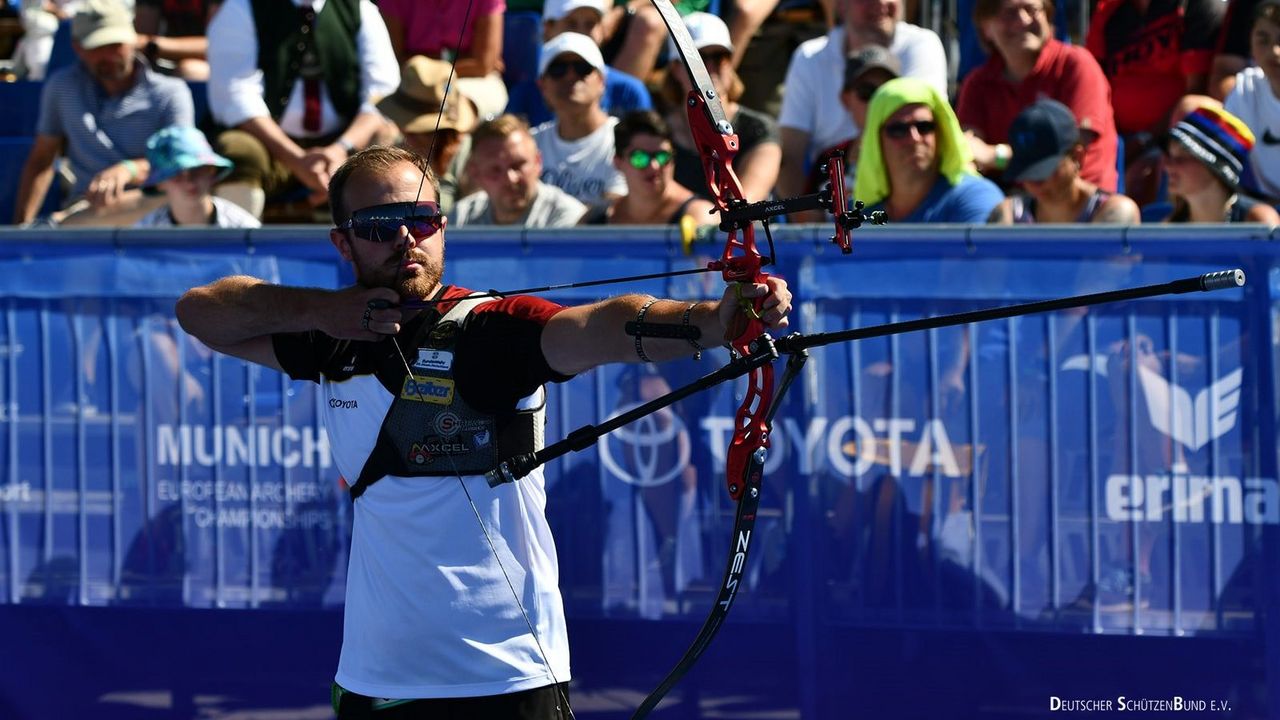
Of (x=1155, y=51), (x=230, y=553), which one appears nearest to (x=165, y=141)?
(x=230, y=553)

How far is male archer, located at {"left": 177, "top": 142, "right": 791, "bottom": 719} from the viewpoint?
11.3ft

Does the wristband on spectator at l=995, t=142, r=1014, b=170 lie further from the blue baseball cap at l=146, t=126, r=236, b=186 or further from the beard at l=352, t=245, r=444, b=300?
the beard at l=352, t=245, r=444, b=300

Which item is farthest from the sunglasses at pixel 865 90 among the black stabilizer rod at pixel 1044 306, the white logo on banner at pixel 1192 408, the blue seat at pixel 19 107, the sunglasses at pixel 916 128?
the blue seat at pixel 19 107

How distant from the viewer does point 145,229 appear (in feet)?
17.7

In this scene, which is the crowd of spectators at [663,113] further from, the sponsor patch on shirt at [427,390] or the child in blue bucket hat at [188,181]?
the sponsor patch on shirt at [427,390]

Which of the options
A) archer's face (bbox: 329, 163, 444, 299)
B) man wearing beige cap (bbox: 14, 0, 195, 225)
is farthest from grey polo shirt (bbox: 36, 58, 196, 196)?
archer's face (bbox: 329, 163, 444, 299)

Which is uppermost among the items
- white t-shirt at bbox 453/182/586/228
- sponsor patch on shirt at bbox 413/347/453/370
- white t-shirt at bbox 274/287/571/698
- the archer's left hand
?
→ white t-shirt at bbox 453/182/586/228

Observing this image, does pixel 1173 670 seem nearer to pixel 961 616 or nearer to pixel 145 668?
pixel 961 616

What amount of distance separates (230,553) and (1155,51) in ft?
13.9

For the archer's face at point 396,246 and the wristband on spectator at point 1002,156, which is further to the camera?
the wristband on spectator at point 1002,156

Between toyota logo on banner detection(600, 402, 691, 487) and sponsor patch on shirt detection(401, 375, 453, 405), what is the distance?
1.62m

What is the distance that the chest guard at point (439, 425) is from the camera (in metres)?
3.45

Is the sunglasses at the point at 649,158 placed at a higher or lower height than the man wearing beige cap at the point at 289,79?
lower

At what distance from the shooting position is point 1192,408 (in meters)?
4.64
